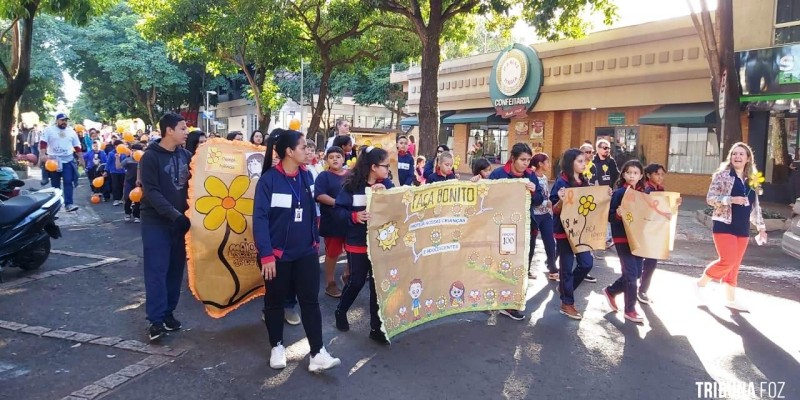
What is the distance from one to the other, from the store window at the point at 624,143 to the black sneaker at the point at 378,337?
1768 cm

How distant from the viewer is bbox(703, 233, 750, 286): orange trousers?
6.00m

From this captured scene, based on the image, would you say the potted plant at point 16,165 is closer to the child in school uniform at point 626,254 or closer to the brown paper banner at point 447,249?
the brown paper banner at point 447,249

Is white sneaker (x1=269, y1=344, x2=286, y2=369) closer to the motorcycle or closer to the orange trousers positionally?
the motorcycle

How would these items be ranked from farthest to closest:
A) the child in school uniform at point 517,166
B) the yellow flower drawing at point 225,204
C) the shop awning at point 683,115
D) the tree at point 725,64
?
the shop awning at point 683,115, the tree at point 725,64, the child in school uniform at point 517,166, the yellow flower drawing at point 225,204

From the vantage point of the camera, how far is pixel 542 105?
2336cm

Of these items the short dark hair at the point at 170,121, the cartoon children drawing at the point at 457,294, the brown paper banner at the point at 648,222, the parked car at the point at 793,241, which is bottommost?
the cartoon children drawing at the point at 457,294

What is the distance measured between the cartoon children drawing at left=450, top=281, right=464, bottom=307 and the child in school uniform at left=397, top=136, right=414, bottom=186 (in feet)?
13.5

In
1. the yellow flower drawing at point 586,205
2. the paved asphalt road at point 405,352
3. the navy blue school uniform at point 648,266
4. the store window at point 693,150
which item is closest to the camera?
the paved asphalt road at point 405,352

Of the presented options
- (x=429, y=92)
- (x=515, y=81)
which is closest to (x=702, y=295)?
(x=429, y=92)

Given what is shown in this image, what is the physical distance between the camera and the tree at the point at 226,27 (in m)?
16.3

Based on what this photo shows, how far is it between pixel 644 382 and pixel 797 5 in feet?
51.3

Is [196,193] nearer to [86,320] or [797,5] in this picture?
[86,320]

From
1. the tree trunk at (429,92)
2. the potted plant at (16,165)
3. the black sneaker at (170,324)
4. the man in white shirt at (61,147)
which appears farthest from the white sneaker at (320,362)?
the potted plant at (16,165)

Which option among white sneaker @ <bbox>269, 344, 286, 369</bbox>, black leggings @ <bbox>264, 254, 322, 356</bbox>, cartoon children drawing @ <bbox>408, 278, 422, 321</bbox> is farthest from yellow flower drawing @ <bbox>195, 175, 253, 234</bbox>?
cartoon children drawing @ <bbox>408, 278, 422, 321</bbox>
